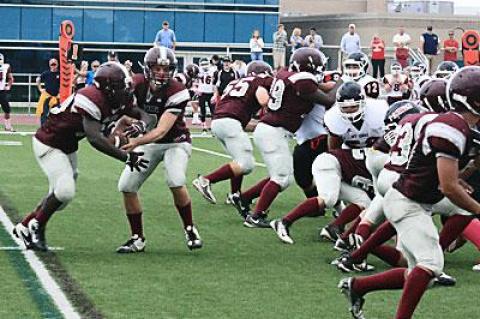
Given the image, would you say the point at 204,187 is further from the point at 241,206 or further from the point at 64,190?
the point at 64,190

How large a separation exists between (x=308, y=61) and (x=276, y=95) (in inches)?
20.6

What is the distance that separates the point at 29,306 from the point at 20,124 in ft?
66.4

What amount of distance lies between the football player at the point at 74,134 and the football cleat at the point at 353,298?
245cm

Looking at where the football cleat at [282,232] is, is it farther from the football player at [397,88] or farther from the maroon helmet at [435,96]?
the football player at [397,88]

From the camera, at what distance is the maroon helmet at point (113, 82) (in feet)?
27.8

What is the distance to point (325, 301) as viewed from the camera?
7344 mm

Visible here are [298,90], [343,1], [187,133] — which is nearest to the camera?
[187,133]

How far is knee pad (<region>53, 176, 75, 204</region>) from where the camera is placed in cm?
877

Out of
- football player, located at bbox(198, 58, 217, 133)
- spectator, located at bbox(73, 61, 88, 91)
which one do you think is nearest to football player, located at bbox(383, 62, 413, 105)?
football player, located at bbox(198, 58, 217, 133)

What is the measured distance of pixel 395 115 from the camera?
8.70 meters

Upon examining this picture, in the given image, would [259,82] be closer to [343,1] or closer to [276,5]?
[276,5]

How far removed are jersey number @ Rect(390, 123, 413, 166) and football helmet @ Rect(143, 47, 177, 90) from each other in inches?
82.0

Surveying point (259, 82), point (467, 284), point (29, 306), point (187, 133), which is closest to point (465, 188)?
point (467, 284)

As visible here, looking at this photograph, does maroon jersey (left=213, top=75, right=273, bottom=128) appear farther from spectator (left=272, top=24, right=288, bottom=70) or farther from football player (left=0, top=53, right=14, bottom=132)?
spectator (left=272, top=24, right=288, bottom=70)
